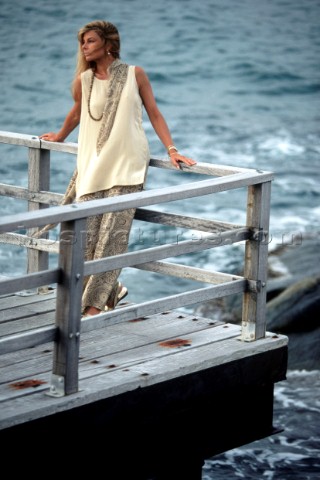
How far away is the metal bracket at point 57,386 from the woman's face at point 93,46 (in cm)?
185

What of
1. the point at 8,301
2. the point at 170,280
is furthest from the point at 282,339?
the point at 170,280

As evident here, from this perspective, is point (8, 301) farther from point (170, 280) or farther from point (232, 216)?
point (232, 216)

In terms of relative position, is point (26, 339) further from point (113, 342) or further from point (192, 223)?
point (192, 223)

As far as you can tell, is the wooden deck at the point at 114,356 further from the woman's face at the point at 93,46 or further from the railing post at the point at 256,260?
the woman's face at the point at 93,46

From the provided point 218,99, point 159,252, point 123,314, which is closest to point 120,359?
point 123,314

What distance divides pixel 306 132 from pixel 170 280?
30.5 ft

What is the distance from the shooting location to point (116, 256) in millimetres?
5492

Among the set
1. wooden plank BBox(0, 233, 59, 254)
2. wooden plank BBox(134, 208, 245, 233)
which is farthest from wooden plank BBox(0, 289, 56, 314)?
wooden plank BBox(134, 208, 245, 233)

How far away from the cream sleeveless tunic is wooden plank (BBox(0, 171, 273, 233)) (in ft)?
2.31

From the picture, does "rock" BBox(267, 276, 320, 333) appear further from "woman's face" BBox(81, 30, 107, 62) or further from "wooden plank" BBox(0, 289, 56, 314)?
"woman's face" BBox(81, 30, 107, 62)

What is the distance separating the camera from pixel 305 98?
2714cm

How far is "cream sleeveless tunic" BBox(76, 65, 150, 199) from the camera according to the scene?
6.46m

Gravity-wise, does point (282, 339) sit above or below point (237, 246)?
above

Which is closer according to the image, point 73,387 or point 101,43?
point 73,387
